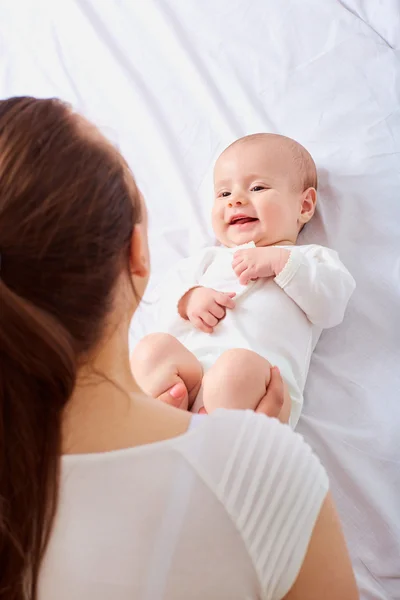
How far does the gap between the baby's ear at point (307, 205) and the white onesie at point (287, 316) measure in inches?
4.3

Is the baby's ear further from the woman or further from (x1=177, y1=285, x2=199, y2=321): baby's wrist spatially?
the woman

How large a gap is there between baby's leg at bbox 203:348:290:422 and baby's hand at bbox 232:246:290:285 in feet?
0.67

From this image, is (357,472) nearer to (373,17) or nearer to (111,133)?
(111,133)

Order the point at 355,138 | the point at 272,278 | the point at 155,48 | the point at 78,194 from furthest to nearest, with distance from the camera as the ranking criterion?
1. the point at 155,48
2. the point at 355,138
3. the point at 272,278
4. the point at 78,194

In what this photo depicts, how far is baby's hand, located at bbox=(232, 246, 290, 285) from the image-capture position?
3.97ft

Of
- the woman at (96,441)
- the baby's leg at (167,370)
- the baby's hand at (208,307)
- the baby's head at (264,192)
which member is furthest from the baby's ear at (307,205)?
the woman at (96,441)

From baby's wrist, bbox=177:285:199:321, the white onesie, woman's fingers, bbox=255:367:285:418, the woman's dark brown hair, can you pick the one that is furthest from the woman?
baby's wrist, bbox=177:285:199:321

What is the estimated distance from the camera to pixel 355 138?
1.44 meters

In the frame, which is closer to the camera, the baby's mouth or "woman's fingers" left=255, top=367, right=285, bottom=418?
"woman's fingers" left=255, top=367, right=285, bottom=418

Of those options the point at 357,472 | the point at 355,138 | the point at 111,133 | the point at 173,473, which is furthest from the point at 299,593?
the point at 355,138

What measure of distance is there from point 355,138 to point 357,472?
73 cm

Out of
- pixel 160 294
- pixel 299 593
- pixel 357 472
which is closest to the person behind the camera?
pixel 299 593

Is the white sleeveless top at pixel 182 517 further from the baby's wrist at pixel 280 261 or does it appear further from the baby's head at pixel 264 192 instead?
the baby's head at pixel 264 192

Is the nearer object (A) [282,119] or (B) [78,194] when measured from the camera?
(B) [78,194]
